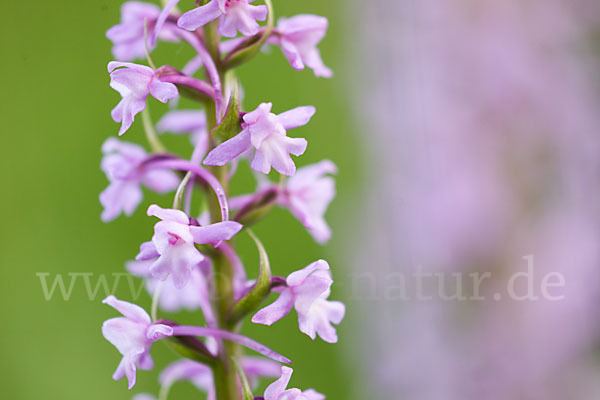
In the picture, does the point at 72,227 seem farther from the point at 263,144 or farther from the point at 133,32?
the point at 263,144

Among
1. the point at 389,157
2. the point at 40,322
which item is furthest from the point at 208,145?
the point at 40,322

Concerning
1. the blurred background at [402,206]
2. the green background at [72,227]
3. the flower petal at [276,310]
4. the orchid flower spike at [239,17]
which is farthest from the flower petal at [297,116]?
the green background at [72,227]

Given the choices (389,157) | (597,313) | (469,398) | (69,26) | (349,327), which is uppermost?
(69,26)

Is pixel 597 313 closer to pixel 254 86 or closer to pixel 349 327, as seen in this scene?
pixel 349 327

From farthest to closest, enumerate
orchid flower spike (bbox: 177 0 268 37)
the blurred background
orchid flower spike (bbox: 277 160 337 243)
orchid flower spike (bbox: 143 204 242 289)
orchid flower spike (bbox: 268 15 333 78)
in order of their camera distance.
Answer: the blurred background → orchid flower spike (bbox: 277 160 337 243) → orchid flower spike (bbox: 268 15 333 78) → orchid flower spike (bbox: 177 0 268 37) → orchid flower spike (bbox: 143 204 242 289)

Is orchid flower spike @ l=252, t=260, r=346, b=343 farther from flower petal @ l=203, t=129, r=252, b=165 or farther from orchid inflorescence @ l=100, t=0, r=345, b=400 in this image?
flower petal @ l=203, t=129, r=252, b=165

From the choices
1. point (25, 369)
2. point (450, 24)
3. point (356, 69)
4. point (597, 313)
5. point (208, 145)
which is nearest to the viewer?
point (208, 145)

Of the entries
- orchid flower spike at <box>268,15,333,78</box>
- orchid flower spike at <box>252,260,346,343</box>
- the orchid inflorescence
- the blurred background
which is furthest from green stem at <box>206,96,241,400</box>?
the blurred background
